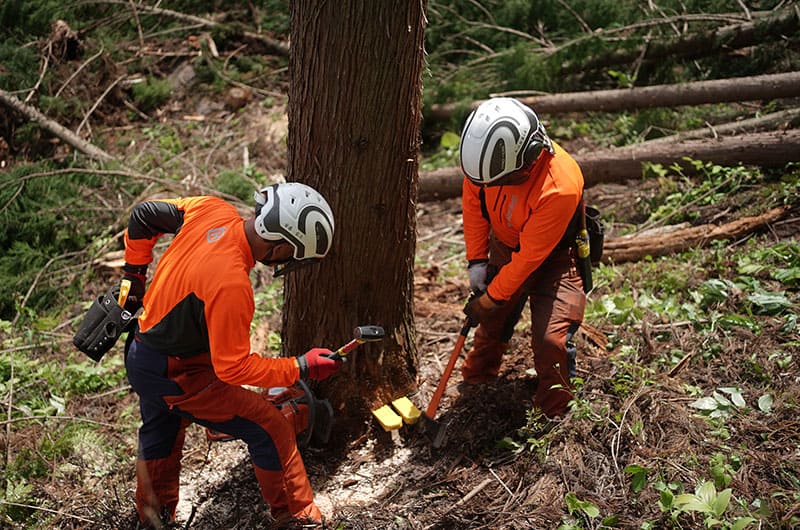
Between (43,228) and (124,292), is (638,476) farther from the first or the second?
(43,228)

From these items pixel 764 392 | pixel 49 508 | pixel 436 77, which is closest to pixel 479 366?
pixel 764 392

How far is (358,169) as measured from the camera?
131 inches

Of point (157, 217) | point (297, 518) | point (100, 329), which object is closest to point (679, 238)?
point (297, 518)

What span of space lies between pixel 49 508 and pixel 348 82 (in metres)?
Result: 2.86

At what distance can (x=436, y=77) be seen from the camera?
7.53 meters

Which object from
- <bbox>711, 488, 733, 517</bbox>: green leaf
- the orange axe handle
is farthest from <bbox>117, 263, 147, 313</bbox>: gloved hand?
<bbox>711, 488, 733, 517</bbox>: green leaf

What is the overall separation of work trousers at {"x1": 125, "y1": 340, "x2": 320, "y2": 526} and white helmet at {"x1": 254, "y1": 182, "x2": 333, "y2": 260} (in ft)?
2.40

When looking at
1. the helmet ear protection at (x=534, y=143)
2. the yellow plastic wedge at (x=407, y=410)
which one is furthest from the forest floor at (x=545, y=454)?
the helmet ear protection at (x=534, y=143)

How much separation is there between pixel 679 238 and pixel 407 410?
2.65 meters

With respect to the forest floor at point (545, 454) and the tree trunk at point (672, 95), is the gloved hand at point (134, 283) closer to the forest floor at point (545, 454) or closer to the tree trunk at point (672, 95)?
the forest floor at point (545, 454)

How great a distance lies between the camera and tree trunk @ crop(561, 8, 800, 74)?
21.3ft

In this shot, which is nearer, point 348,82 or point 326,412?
point 348,82

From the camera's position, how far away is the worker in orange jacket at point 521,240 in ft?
11.0

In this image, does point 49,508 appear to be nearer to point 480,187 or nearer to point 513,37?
point 480,187
